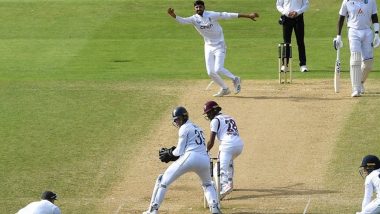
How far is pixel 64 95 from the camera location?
1116 inches

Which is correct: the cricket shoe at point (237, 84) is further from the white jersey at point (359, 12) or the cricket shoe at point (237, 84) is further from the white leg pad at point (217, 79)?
Result: the white jersey at point (359, 12)

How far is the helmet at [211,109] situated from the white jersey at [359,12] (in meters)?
7.15

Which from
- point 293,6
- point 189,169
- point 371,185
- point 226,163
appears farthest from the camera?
point 293,6

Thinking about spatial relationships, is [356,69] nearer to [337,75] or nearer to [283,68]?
[337,75]

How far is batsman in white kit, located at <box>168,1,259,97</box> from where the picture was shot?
87.9 ft

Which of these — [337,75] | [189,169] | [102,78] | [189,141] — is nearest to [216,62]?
[337,75]

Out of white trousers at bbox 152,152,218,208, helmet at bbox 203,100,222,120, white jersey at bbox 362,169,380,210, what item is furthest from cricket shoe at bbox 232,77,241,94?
white jersey at bbox 362,169,380,210

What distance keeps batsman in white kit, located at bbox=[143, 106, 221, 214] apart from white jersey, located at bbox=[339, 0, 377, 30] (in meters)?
8.26

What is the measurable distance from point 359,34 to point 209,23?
345cm

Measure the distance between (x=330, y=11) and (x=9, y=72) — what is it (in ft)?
39.0

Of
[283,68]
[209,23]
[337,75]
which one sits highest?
[209,23]

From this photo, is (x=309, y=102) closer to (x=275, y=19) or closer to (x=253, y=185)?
(x=253, y=185)

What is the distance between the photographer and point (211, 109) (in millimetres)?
20641

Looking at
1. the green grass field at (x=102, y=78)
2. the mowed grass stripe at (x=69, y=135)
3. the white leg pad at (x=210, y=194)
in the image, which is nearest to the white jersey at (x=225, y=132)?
the white leg pad at (x=210, y=194)
